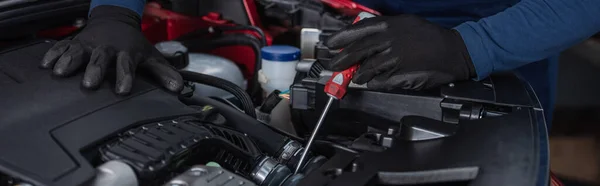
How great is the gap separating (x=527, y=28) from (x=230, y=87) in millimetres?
522

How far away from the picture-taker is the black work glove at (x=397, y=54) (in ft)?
3.01

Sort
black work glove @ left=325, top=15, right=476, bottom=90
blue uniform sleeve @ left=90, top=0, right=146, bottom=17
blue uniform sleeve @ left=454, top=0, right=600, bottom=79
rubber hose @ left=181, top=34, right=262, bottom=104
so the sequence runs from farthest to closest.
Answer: rubber hose @ left=181, top=34, right=262, bottom=104
blue uniform sleeve @ left=90, top=0, right=146, bottom=17
blue uniform sleeve @ left=454, top=0, right=600, bottom=79
black work glove @ left=325, top=15, right=476, bottom=90

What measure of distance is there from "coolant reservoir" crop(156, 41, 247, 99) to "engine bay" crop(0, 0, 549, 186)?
0.51ft

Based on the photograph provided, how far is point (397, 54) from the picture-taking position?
3.02 feet

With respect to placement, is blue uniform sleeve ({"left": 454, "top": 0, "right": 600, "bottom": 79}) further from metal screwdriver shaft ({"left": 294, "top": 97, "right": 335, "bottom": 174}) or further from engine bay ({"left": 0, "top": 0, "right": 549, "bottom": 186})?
metal screwdriver shaft ({"left": 294, "top": 97, "right": 335, "bottom": 174})

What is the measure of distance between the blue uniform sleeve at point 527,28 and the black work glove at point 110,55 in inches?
20.1

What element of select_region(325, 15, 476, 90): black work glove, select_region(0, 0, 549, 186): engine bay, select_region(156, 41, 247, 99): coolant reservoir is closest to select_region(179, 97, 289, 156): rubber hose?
select_region(0, 0, 549, 186): engine bay

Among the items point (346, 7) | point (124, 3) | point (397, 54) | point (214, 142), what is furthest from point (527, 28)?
point (124, 3)

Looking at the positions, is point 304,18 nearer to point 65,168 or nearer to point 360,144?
point 360,144

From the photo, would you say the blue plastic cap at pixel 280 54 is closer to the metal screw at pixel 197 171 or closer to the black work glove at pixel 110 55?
the black work glove at pixel 110 55

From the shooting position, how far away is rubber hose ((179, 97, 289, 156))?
0.88 meters

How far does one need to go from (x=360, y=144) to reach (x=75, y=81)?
40cm

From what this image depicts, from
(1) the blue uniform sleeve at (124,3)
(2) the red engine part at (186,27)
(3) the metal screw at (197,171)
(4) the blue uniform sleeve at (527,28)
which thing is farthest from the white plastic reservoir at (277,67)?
(3) the metal screw at (197,171)

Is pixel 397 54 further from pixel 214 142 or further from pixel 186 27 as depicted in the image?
pixel 186 27
